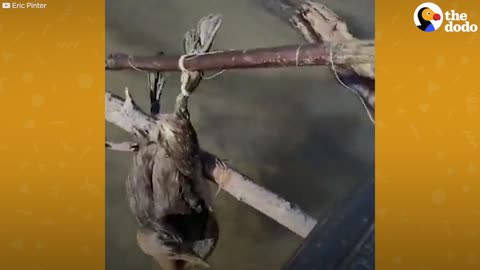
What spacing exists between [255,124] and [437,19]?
1.94 ft

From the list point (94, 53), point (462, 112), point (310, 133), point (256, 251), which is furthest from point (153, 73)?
point (462, 112)

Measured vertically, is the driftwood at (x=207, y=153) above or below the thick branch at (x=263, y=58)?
below

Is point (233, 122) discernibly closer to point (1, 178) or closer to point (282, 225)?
point (282, 225)

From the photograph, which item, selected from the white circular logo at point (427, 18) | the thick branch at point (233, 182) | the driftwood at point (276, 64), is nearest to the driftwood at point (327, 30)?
the driftwood at point (276, 64)

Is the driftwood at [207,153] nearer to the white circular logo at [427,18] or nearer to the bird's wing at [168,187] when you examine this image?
the bird's wing at [168,187]

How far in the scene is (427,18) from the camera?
5.31 ft

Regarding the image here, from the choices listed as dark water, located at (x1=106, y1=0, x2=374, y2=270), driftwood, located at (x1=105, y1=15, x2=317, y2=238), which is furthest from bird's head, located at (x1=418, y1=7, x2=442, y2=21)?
driftwood, located at (x1=105, y1=15, x2=317, y2=238)

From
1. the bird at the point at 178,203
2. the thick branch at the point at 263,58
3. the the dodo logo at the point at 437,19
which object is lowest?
the bird at the point at 178,203

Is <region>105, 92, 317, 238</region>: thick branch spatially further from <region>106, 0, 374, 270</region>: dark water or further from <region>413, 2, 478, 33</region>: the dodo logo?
<region>413, 2, 478, 33</region>: the dodo logo

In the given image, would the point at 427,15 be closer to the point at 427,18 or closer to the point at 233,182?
the point at 427,18

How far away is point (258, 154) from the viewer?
65.0 inches

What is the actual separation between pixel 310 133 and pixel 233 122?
0.22 meters

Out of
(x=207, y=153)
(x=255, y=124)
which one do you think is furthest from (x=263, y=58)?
(x=207, y=153)

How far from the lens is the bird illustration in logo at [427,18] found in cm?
162
